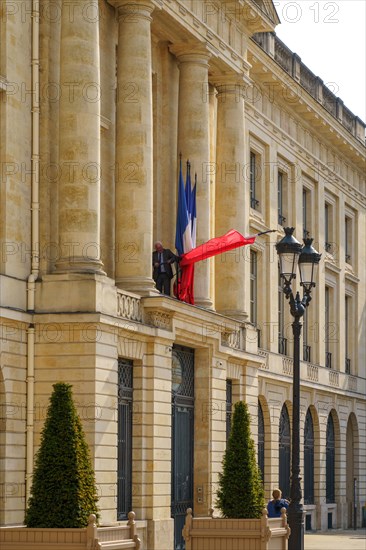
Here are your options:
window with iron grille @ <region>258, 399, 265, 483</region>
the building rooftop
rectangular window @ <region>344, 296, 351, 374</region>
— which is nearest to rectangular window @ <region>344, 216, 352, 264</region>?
rectangular window @ <region>344, 296, 351, 374</region>

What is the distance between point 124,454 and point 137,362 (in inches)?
77.3

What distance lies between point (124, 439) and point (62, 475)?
28.0 ft

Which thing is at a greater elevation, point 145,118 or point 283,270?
point 145,118

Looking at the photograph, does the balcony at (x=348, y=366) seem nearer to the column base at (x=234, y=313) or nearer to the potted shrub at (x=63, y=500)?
the column base at (x=234, y=313)

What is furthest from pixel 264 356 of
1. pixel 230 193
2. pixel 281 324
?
pixel 230 193

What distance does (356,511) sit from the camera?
5450 centimetres

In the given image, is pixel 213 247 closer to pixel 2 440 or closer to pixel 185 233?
pixel 185 233

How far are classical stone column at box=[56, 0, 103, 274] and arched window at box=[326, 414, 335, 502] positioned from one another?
2496 cm

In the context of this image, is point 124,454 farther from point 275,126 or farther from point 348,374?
point 348,374

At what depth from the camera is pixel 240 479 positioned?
2803cm

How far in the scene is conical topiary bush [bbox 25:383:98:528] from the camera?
880 inches

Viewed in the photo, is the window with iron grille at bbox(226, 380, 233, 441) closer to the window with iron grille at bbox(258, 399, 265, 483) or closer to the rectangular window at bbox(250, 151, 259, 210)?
the window with iron grille at bbox(258, 399, 265, 483)

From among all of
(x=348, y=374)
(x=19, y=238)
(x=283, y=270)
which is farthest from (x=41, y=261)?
(x=348, y=374)

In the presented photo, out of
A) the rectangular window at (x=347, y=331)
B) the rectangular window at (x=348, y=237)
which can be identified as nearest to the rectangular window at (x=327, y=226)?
the rectangular window at (x=348, y=237)
